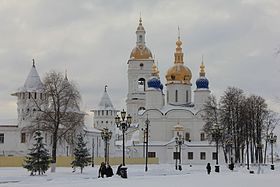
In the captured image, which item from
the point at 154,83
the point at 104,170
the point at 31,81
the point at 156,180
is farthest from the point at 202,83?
the point at 156,180

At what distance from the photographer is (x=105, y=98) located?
119 metres

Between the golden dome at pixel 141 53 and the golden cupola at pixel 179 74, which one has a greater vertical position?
the golden dome at pixel 141 53

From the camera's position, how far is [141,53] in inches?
4429

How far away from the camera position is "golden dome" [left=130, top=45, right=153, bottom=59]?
112250 mm

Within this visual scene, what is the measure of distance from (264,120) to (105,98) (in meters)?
54.7

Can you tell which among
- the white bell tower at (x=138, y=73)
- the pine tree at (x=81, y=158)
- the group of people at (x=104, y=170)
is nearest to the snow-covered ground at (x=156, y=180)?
the group of people at (x=104, y=170)

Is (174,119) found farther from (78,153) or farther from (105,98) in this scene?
(78,153)

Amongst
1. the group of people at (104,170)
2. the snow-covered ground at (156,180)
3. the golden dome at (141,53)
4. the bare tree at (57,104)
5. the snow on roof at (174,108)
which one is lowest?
the snow-covered ground at (156,180)

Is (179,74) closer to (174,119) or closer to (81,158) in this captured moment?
(174,119)

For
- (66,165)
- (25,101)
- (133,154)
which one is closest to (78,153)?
(66,165)

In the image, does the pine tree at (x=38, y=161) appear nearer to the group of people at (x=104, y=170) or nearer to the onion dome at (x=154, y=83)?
the group of people at (x=104, y=170)

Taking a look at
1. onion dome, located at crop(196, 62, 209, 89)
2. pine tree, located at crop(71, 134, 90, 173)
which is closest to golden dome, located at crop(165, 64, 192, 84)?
onion dome, located at crop(196, 62, 209, 89)

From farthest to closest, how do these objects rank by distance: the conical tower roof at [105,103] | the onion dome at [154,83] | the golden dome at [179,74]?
the conical tower roof at [105,103], the golden dome at [179,74], the onion dome at [154,83]

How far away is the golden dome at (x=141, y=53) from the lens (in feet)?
368
